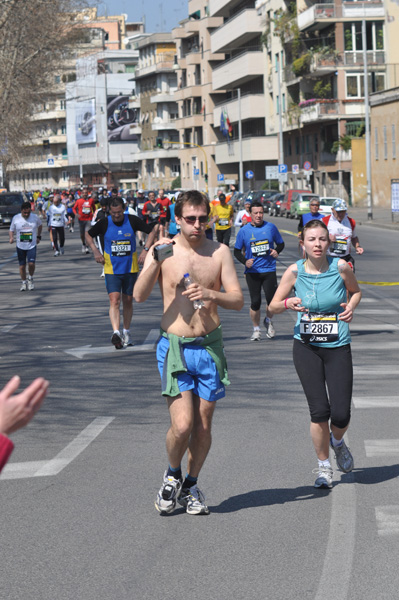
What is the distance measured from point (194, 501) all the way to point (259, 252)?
898 centimetres

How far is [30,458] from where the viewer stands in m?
8.25

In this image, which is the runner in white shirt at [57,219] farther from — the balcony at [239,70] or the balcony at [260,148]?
the balcony at [239,70]

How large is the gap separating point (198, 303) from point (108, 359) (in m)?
6.98

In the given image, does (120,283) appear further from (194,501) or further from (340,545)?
(340,545)

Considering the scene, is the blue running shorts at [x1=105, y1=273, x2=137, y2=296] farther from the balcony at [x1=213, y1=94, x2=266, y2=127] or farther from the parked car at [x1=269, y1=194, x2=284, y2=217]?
the balcony at [x1=213, y1=94, x2=266, y2=127]

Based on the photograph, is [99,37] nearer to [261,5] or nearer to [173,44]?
[173,44]

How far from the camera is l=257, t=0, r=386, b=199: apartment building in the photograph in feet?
240

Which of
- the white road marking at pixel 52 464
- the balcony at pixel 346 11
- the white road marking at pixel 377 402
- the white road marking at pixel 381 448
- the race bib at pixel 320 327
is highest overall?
the balcony at pixel 346 11

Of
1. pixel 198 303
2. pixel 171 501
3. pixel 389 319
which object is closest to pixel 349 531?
pixel 171 501

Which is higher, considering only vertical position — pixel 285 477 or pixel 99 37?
pixel 99 37

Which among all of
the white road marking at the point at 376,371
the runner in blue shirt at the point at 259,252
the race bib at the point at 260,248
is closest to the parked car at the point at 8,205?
the runner in blue shirt at the point at 259,252

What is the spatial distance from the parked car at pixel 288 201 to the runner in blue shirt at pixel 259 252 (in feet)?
160

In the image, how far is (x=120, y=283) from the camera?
48.3ft

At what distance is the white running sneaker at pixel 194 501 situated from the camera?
661cm
